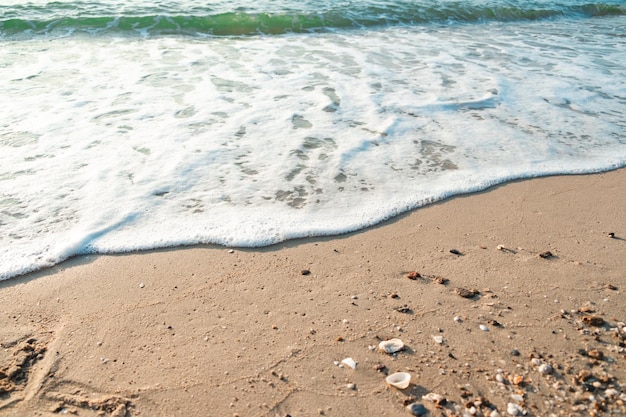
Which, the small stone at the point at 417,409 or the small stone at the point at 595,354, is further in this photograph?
the small stone at the point at 595,354

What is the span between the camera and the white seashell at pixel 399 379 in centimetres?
187

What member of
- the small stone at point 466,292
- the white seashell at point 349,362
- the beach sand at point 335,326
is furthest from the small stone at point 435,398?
the small stone at point 466,292

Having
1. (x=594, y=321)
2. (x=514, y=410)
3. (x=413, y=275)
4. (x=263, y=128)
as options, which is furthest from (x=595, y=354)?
(x=263, y=128)

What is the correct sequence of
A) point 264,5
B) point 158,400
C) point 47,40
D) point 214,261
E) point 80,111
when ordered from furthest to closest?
point 264,5, point 47,40, point 80,111, point 214,261, point 158,400

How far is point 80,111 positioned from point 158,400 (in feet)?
11.8

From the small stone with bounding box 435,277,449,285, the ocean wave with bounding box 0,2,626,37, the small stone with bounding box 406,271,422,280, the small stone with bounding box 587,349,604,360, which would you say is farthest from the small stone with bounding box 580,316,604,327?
the ocean wave with bounding box 0,2,626,37

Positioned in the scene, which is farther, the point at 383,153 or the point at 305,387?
the point at 383,153

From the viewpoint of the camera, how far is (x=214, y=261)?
2.68 m

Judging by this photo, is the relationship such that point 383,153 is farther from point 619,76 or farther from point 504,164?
point 619,76

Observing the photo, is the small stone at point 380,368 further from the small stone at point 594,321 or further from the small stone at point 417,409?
the small stone at point 594,321

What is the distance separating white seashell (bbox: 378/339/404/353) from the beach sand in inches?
1.1

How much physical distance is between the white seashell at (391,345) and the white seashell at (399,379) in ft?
0.43

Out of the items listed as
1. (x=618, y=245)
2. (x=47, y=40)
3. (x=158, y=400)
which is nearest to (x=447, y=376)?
(x=158, y=400)

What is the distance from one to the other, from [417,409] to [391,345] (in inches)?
13.0
